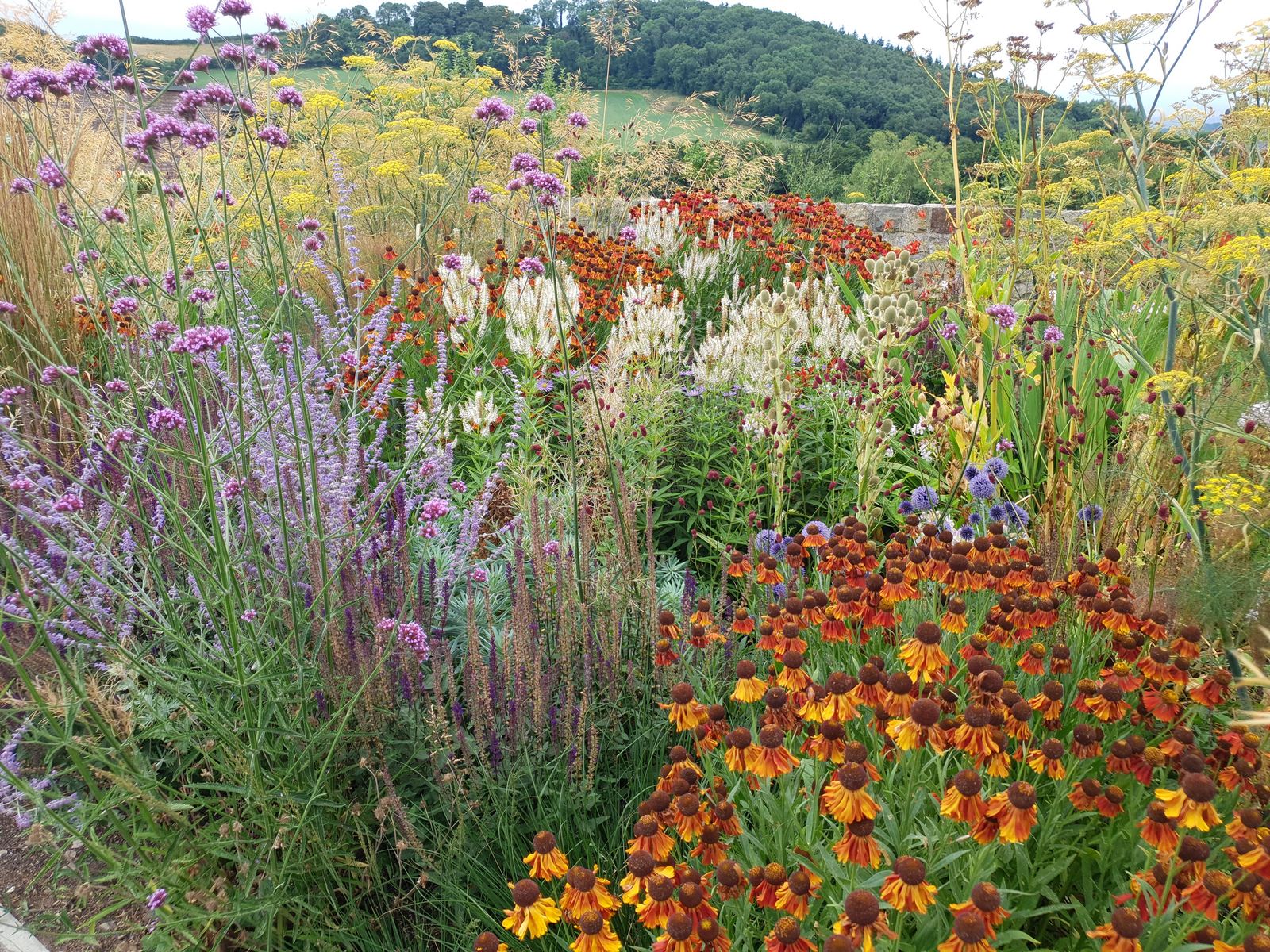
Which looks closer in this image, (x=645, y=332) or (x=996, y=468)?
(x=996, y=468)

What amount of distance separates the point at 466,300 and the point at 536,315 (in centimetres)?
36

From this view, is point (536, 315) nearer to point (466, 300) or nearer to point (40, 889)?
point (466, 300)

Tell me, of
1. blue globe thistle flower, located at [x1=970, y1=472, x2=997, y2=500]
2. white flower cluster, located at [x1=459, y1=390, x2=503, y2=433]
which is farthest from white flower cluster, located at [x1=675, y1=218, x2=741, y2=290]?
blue globe thistle flower, located at [x1=970, y1=472, x2=997, y2=500]

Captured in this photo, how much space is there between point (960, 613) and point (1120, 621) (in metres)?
0.35

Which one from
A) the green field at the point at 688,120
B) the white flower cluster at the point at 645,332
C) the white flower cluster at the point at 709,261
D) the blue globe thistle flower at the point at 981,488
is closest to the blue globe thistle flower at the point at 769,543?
the blue globe thistle flower at the point at 981,488

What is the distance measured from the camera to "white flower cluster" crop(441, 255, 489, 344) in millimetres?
4289

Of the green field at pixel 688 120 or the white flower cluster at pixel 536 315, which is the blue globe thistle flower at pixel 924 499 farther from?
the green field at pixel 688 120

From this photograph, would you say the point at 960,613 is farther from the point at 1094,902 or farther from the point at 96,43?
the point at 96,43

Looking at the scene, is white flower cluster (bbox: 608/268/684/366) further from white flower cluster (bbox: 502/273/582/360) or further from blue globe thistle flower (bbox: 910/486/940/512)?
blue globe thistle flower (bbox: 910/486/940/512)

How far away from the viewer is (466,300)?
14.4ft

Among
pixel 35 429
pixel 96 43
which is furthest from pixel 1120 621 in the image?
pixel 35 429

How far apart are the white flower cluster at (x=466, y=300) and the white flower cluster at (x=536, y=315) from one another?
0.15 meters

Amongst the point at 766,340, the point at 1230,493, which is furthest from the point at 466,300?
the point at 1230,493

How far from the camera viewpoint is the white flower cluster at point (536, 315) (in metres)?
4.27
